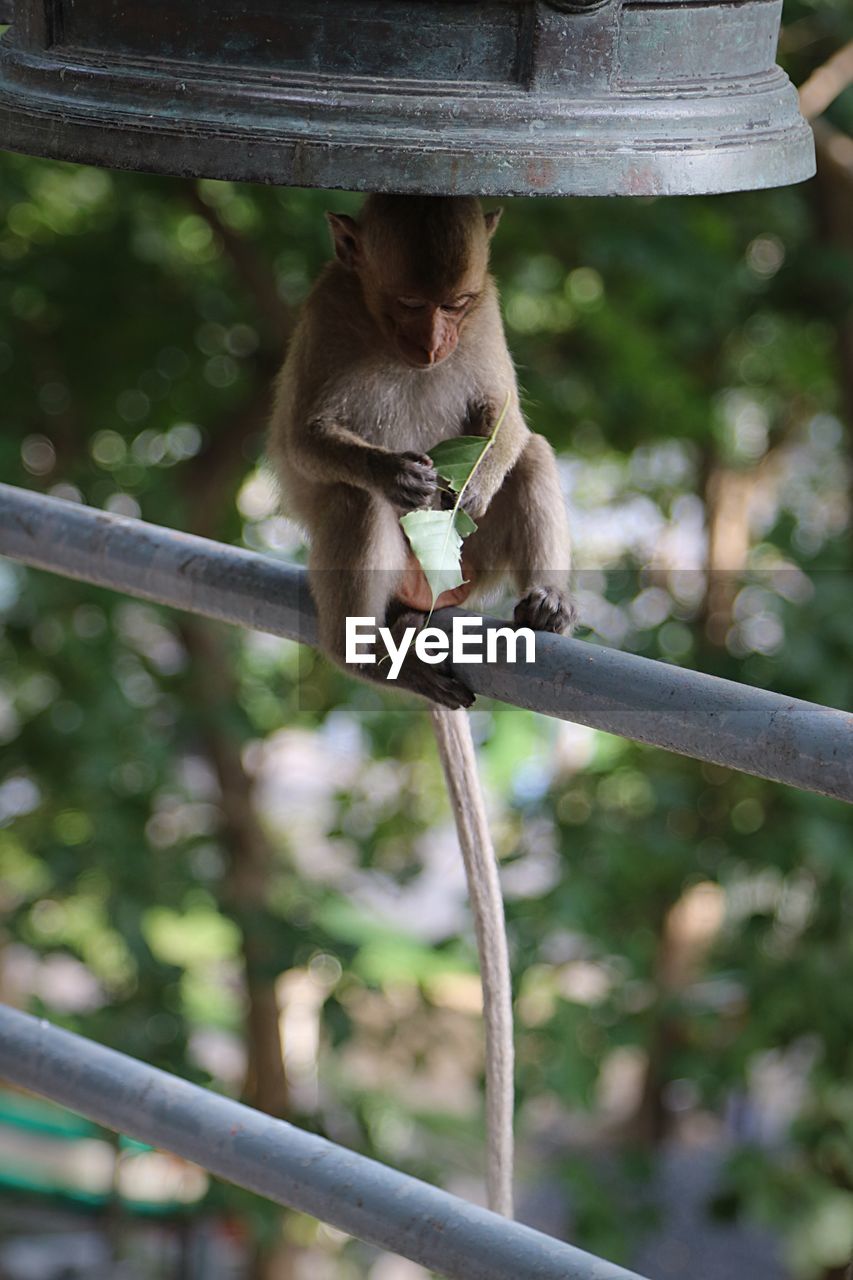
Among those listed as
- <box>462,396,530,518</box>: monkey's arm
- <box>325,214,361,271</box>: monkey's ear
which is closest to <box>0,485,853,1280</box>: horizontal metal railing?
<box>462,396,530,518</box>: monkey's arm

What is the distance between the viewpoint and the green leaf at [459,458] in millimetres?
2033

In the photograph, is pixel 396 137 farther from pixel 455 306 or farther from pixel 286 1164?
pixel 286 1164

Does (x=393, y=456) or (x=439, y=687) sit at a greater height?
(x=393, y=456)

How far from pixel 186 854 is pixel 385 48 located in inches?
175

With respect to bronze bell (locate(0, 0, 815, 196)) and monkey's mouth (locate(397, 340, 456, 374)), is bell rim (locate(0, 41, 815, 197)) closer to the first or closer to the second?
bronze bell (locate(0, 0, 815, 196))

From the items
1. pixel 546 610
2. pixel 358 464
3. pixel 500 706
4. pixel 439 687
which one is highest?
pixel 358 464

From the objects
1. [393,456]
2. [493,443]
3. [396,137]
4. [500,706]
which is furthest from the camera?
[500,706]

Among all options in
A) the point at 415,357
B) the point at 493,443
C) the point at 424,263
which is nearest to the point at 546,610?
the point at 493,443

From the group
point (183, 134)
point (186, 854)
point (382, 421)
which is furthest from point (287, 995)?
point (183, 134)

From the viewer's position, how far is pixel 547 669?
173 centimetres

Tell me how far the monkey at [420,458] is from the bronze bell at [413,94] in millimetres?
588

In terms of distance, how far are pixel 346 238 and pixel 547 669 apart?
73 cm

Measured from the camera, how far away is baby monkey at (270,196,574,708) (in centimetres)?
210

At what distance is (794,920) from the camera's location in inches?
203
